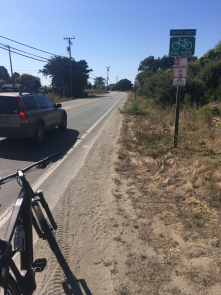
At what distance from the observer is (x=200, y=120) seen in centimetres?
938

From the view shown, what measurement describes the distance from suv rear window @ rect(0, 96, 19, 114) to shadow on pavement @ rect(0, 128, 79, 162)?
1.21 meters

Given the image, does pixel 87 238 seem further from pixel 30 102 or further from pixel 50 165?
pixel 30 102

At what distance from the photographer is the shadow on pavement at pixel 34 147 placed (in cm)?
708

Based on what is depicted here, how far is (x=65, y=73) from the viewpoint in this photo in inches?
2176

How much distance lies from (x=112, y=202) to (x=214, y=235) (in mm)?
1775

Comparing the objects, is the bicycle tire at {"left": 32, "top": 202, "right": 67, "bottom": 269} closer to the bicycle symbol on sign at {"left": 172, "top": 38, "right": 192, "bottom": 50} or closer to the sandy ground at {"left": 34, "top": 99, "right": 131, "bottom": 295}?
the sandy ground at {"left": 34, "top": 99, "right": 131, "bottom": 295}

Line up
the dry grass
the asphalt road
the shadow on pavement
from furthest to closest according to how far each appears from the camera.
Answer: the shadow on pavement, the asphalt road, the dry grass

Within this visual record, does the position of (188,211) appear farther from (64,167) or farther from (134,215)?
(64,167)

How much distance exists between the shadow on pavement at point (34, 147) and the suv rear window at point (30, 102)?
49.8 inches

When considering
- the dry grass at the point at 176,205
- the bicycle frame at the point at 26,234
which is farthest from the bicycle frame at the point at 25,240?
the dry grass at the point at 176,205

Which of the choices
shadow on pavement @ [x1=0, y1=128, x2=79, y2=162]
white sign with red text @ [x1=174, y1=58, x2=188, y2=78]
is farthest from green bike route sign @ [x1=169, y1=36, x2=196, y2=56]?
shadow on pavement @ [x1=0, y1=128, x2=79, y2=162]

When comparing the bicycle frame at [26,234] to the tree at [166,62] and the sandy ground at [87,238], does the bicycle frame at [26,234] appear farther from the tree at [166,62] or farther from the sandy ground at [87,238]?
the tree at [166,62]

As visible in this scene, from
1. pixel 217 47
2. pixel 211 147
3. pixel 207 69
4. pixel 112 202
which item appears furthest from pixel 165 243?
pixel 217 47

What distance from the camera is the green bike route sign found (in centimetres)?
667
